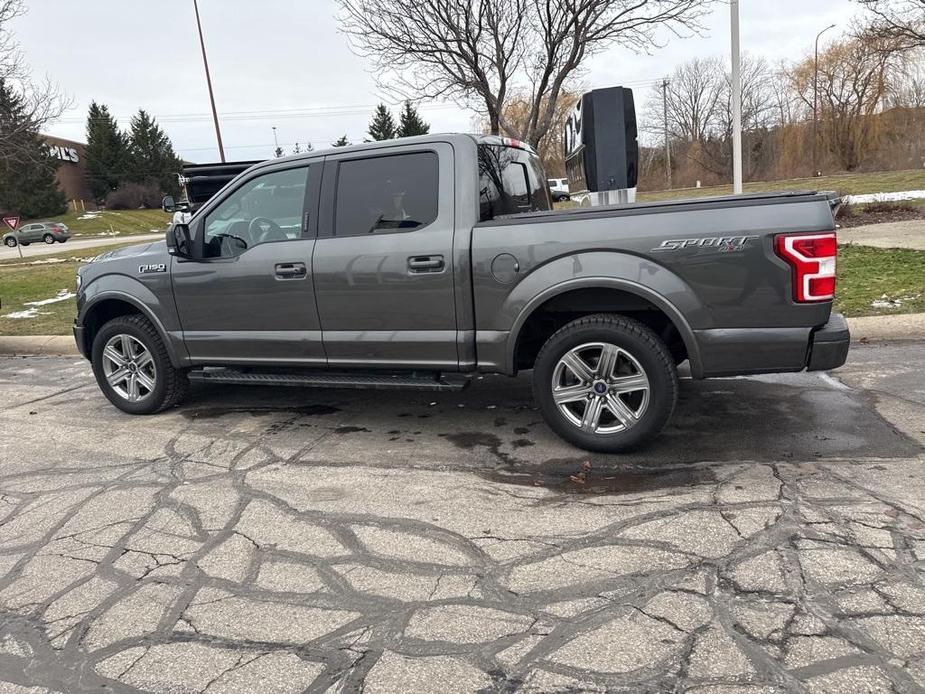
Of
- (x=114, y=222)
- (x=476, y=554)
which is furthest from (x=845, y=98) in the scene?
(x=114, y=222)

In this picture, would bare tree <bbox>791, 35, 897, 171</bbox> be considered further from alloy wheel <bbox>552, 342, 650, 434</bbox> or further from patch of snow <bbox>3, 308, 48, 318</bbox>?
alloy wheel <bbox>552, 342, 650, 434</bbox>

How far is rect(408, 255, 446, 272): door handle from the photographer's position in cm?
423

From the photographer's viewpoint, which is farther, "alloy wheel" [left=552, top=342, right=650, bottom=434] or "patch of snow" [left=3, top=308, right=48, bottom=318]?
"patch of snow" [left=3, top=308, right=48, bottom=318]

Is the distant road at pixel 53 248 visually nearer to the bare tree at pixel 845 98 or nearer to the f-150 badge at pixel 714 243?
the f-150 badge at pixel 714 243

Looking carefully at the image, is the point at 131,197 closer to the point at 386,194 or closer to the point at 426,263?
the point at 386,194

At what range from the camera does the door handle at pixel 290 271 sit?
4629 millimetres

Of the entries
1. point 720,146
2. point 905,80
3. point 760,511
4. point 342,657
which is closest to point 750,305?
point 760,511

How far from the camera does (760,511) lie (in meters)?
3.29

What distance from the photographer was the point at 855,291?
7.93 m

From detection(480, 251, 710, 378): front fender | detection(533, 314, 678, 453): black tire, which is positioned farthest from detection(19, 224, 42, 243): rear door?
detection(533, 314, 678, 453): black tire

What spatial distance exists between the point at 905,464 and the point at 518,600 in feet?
8.10

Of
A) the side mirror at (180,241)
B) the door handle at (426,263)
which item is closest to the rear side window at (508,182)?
the door handle at (426,263)

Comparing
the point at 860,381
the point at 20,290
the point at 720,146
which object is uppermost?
the point at 720,146

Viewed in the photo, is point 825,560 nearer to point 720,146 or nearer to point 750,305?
Result: point 750,305
